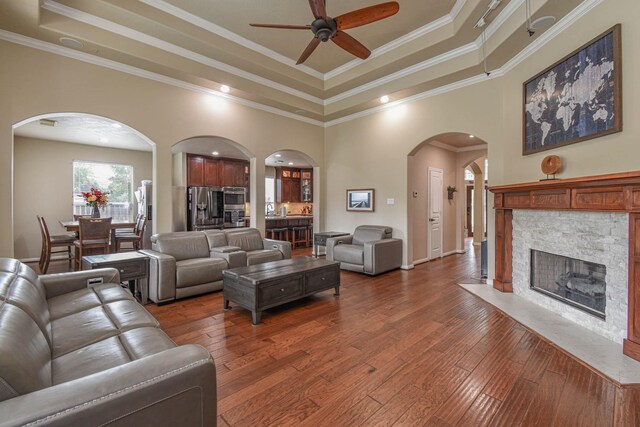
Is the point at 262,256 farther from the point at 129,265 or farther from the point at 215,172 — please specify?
the point at 215,172

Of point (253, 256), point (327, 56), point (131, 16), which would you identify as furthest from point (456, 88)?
point (131, 16)

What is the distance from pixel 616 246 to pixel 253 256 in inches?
173

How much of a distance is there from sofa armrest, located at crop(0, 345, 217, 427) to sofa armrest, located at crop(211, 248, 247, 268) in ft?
10.4

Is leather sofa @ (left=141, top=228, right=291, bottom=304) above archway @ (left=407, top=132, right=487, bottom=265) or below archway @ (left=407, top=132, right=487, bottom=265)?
below

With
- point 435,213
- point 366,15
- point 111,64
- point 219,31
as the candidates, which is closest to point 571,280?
point 366,15

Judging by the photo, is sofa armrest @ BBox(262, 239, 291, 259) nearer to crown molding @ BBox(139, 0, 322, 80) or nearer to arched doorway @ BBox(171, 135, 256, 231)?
arched doorway @ BBox(171, 135, 256, 231)

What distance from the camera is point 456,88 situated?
16.3 feet

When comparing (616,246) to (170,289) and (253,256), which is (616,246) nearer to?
(253,256)

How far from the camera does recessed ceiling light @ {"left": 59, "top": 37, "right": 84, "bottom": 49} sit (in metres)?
3.54

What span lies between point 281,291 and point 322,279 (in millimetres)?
698

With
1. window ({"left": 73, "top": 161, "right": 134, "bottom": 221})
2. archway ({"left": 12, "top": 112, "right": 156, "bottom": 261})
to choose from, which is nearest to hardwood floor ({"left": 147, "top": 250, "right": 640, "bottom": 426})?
archway ({"left": 12, "top": 112, "right": 156, "bottom": 261})

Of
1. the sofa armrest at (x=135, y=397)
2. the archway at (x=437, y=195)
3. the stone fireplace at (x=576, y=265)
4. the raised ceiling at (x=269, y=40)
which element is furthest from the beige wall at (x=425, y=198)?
the sofa armrest at (x=135, y=397)

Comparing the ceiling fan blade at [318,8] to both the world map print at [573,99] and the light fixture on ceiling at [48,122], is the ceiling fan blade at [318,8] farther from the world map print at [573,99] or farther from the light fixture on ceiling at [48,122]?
the light fixture on ceiling at [48,122]

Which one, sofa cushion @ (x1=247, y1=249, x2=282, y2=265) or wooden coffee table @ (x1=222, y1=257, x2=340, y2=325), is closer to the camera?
wooden coffee table @ (x1=222, y1=257, x2=340, y2=325)
